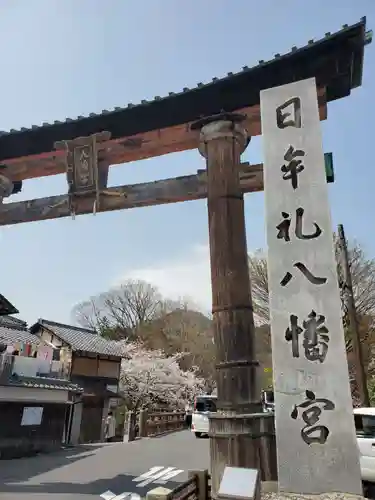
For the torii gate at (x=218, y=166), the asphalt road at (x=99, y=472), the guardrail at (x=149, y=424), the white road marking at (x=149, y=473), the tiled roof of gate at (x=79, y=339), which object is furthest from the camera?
the tiled roof of gate at (x=79, y=339)

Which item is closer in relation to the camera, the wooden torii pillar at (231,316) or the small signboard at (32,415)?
the wooden torii pillar at (231,316)

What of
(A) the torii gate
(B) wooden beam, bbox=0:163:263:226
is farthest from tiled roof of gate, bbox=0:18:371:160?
(B) wooden beam, bbox=0:163:263:226

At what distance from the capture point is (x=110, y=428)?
98.7ft

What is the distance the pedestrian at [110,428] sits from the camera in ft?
96.7

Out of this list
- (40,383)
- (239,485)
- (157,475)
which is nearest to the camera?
(239,485)

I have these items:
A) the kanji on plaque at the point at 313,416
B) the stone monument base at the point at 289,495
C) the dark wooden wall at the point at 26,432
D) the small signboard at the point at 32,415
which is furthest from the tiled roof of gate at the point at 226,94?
the small signboard at the point at 32,415

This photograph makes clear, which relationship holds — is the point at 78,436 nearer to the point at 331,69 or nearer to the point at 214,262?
the point at 214,262

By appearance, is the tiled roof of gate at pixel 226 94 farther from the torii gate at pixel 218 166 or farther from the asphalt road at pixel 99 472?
the asphalt road at pixel 99 472

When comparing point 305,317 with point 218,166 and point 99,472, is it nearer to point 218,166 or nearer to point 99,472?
point 218,166

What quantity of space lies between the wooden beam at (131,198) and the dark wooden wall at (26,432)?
40.5ft

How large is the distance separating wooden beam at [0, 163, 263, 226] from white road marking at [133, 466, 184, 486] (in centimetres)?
678

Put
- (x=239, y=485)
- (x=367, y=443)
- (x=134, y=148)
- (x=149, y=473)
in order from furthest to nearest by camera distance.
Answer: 1. (x=149, y=473)
2. (x=367, y=443)
3. (x=134, y=148)
4. (x=239, y=485)

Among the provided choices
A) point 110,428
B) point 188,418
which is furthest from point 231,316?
point 188,418

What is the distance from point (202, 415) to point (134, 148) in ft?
55.0
